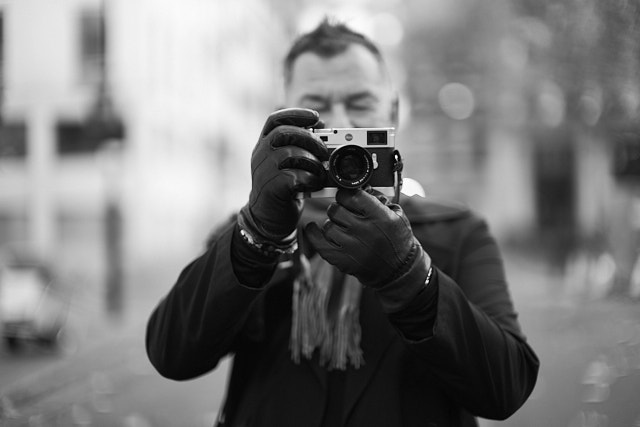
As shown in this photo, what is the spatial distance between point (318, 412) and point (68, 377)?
509cm

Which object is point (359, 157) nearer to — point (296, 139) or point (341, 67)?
point (296, 139)

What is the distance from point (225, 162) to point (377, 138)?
28165 millimetres

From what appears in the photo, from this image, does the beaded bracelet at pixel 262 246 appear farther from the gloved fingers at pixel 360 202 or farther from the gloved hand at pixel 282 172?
the gloved fingers at pixel 360 202

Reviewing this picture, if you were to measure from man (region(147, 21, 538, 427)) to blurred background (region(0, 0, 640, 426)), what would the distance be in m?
0.29

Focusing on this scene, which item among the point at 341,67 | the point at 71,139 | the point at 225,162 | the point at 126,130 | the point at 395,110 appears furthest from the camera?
the point at 225,162

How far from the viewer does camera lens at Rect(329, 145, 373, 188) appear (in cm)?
139

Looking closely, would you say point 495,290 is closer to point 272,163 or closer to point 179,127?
point 272,163

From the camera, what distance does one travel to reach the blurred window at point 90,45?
18.5m

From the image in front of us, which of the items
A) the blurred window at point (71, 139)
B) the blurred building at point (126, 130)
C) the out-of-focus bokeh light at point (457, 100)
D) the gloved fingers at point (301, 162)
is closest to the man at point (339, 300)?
the gloved fingers at point (301, 162)

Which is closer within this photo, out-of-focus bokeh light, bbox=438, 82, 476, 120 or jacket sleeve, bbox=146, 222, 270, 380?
jacket sleeve, bbox=146, 222, 270, 380

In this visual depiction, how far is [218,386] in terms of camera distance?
6.14m

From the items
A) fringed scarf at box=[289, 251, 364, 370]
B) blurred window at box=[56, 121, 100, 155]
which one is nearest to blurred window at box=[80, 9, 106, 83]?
blurred window at box=[56, 121, 100, 155]

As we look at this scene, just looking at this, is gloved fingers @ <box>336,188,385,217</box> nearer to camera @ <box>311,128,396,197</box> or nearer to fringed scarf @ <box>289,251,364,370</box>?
camera @ <box>311,128,396,197</box>

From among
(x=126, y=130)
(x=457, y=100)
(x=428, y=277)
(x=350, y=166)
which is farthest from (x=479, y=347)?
(x=457, y=100)
